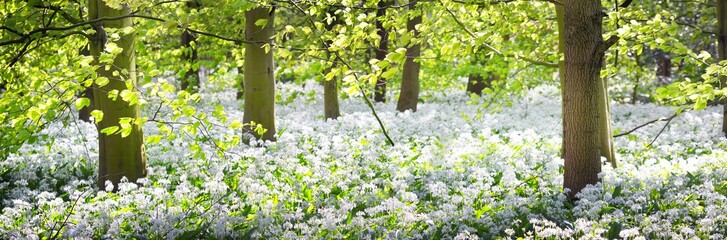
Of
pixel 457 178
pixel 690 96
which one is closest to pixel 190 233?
pixel 457 178

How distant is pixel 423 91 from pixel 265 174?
19.2 metres

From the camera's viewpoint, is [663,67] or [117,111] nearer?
[117,111]

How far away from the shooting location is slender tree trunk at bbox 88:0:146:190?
26.2ft

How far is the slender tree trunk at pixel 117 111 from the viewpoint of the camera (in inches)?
315

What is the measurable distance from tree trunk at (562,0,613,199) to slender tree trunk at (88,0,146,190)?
5118 millimetres

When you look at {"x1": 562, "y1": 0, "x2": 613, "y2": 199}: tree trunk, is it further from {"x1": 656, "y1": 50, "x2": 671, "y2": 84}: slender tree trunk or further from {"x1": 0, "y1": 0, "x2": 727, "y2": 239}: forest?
{"x1": 656, "y1": 50, "x2": 671, "y2": 84}: slender tree trunk

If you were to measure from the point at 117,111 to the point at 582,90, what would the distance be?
18.4 feet

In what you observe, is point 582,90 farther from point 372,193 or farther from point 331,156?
point 331,156

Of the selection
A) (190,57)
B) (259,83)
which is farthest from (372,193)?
(190,57)

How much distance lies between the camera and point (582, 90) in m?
7.60

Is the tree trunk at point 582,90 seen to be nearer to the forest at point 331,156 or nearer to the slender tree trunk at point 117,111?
the forest at point 331,156

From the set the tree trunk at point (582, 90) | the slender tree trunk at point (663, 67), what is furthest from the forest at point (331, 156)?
the slender tree trunk at point (663, 67)

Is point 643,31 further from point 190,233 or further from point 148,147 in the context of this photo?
point 148,147

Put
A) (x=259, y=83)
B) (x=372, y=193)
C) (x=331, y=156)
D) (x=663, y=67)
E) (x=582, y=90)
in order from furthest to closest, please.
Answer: (x=663, y=67) → (x=259, y=83) → (x=331, y=156) → (x=372, y=193) → (x=582, y=90)
